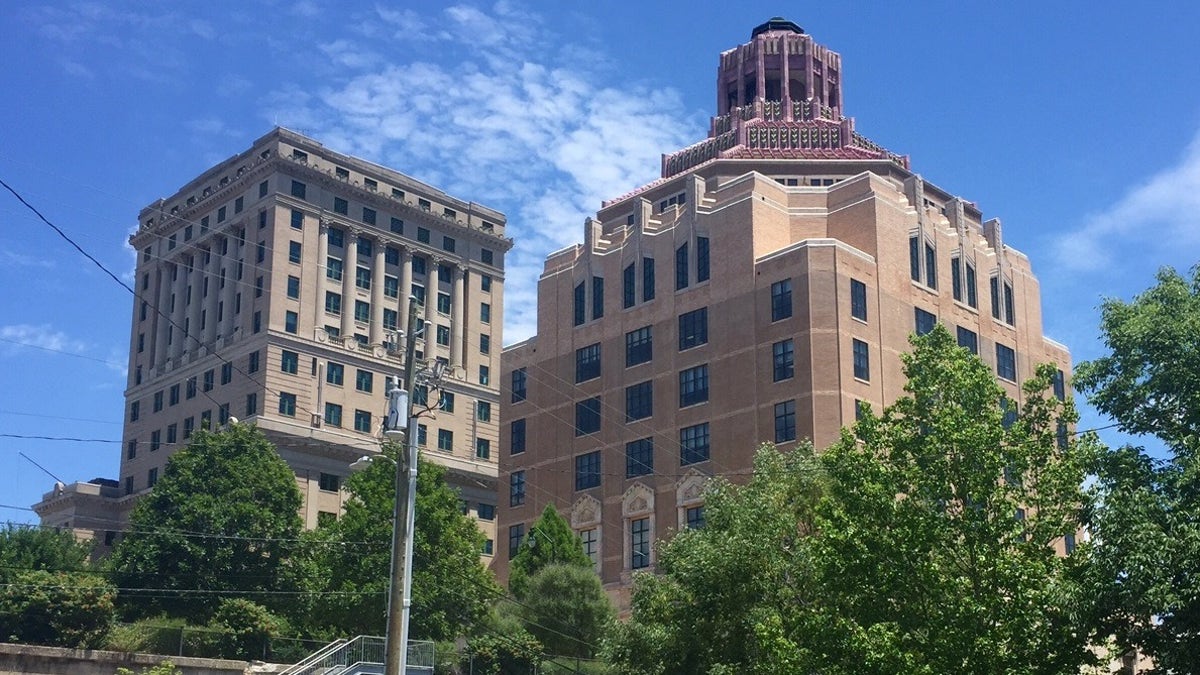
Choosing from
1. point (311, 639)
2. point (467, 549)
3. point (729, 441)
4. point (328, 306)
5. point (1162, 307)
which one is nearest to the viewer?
point (1162, 307)

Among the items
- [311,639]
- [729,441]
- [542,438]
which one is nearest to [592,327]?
[542,438]

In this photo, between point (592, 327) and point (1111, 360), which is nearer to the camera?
point (1111, 360)

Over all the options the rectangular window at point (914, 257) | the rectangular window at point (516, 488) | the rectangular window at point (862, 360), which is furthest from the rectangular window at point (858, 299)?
the rectangular window at point (516, 488)

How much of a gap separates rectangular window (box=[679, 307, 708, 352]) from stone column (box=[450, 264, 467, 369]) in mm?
47320

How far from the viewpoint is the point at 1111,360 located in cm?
3547

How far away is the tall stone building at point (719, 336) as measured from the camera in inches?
3029

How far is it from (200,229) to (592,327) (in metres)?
50.4

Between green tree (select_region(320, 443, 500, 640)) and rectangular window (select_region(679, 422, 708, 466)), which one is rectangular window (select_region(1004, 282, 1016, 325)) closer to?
rectangular window (select_region(679, 422, 708, 466))

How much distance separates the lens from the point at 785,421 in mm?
76000

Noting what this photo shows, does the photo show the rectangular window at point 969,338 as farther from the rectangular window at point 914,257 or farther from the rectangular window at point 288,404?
the rectangular window at point 288,404

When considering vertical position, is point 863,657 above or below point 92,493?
below

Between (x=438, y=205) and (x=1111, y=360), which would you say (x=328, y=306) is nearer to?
(x=438, y=205)

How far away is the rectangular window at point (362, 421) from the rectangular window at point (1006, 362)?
164 feet

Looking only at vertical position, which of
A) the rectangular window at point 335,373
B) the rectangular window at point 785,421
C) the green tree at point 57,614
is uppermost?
the rectangular window at point 335,373
